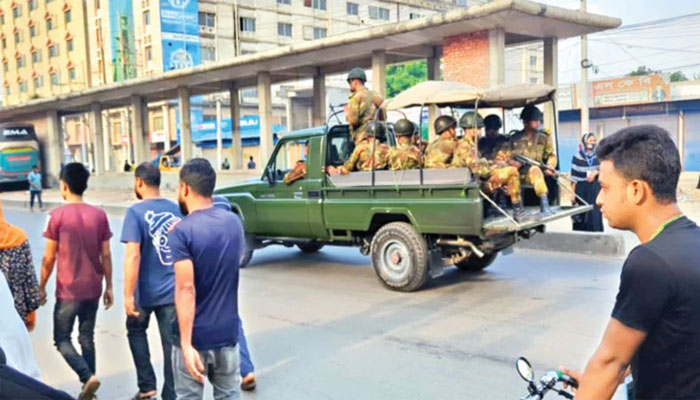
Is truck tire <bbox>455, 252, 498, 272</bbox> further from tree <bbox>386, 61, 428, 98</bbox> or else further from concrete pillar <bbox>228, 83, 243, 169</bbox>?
tree <bbox>386, 61, 428, 98</bbox>

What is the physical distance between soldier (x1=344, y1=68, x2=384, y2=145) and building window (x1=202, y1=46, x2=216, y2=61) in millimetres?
46495

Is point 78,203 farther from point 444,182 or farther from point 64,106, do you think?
point 64,106

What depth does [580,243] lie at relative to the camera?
9.56m

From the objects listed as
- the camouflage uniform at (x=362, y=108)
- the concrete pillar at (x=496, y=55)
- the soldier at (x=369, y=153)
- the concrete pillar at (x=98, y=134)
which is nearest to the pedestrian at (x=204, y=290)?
the soldier at (x=369, y=153)

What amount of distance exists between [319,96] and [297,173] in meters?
13.9

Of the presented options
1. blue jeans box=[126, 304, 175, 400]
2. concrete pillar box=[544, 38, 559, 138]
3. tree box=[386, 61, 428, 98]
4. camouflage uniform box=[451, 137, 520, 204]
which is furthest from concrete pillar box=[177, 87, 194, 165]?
tree box=[386, 61, 428, 98]

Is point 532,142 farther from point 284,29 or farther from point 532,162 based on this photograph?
point 284,29

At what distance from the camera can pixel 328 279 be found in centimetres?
838

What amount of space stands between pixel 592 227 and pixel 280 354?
6630mm

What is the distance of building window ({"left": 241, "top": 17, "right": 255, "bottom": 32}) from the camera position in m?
53.9

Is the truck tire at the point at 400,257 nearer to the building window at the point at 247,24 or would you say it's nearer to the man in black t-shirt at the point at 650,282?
the man in black t-shirt at the point at 650,282

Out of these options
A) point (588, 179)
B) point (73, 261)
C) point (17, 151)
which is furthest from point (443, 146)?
point (17, 151)

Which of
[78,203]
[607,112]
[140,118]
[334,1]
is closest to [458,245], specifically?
[78,203]

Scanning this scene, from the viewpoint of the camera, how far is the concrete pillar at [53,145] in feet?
109
